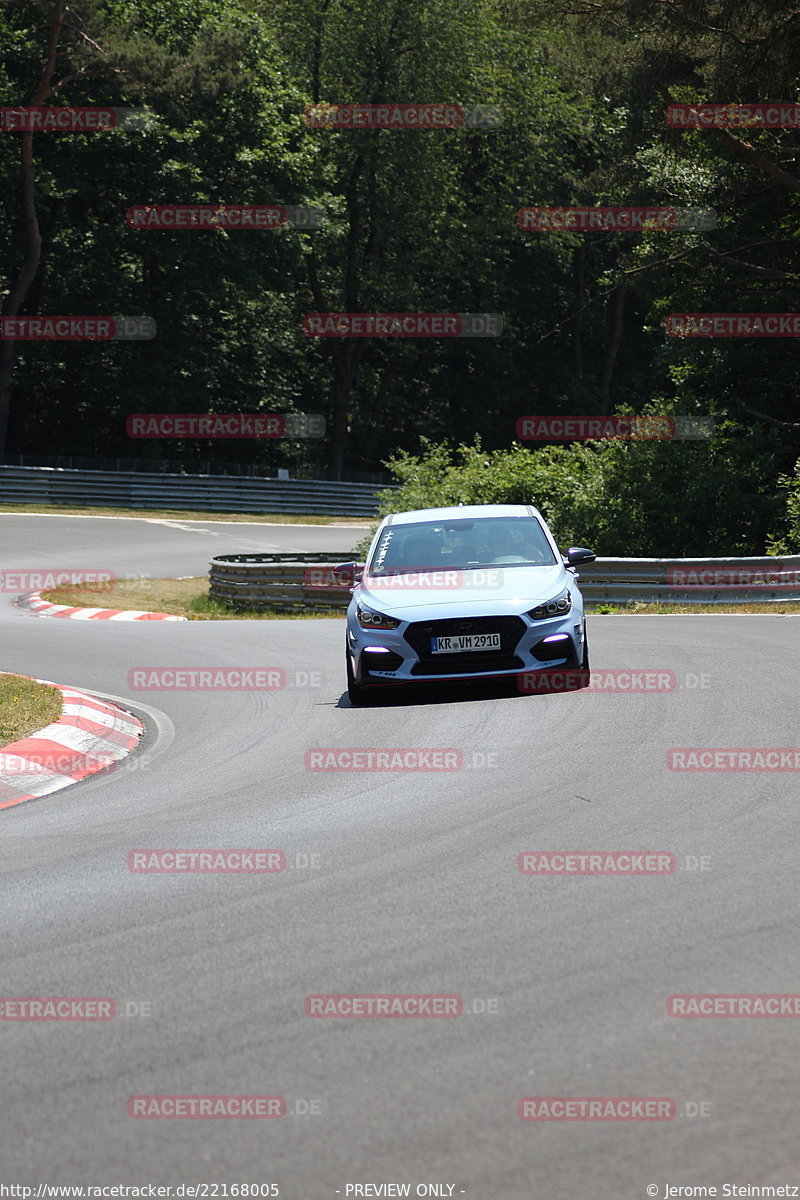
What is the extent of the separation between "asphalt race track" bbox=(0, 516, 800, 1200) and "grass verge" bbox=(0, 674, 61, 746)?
106 cm

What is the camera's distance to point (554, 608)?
42.1 ft

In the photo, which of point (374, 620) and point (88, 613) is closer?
point (374, 620)

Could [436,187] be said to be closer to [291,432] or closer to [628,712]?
[291,432]

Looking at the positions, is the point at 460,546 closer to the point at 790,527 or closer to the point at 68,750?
the point at 68,750

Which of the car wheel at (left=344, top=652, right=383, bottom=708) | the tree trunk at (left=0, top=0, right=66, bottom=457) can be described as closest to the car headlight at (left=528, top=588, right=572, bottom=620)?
the car wheel at (left=344, top=652, right=383, bottom=708)

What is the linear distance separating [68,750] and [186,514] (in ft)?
122

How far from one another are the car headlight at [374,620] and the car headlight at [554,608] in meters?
1.16

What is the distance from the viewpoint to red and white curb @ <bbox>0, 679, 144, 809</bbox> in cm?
963

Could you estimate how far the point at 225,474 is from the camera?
51.2 metres

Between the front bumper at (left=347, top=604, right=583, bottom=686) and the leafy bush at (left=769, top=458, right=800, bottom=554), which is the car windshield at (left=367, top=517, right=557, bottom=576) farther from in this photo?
the leafy bush at (left=769, top=458, right=800, bottom=554)

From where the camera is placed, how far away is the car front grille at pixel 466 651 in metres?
12.5

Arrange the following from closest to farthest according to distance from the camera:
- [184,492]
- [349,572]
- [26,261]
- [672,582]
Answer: [349,572], [672,582], [184,492], [26,261]

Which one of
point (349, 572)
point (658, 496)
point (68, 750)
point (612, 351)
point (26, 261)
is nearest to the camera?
point (68, 750)

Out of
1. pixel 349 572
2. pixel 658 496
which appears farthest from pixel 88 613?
pixel 349 572
